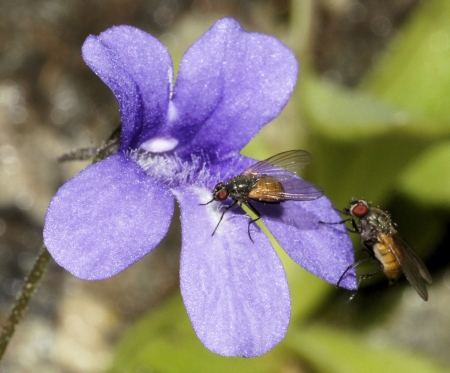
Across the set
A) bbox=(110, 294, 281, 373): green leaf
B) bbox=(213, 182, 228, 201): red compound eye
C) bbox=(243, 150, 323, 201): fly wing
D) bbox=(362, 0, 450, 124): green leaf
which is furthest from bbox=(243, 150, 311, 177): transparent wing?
bbox=(362, 0, 450, 124): green leaf

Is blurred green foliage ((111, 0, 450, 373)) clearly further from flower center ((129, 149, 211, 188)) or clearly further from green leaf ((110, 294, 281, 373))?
flower center ((129, 149, 211, 188))

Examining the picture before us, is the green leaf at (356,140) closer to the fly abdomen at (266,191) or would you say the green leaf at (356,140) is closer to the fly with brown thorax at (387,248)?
the fly with brown thorax at (387,248)

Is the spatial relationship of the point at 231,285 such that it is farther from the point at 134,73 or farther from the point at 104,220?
the point at 134,73

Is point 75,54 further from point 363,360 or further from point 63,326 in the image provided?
point 363,360

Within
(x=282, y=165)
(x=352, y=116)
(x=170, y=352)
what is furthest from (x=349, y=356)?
(x=282, y=165)

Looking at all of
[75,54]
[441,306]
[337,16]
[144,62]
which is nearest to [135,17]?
[75,54]

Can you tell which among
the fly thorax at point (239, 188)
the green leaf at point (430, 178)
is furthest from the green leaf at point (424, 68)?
the fly thorax at point (239, 188)
